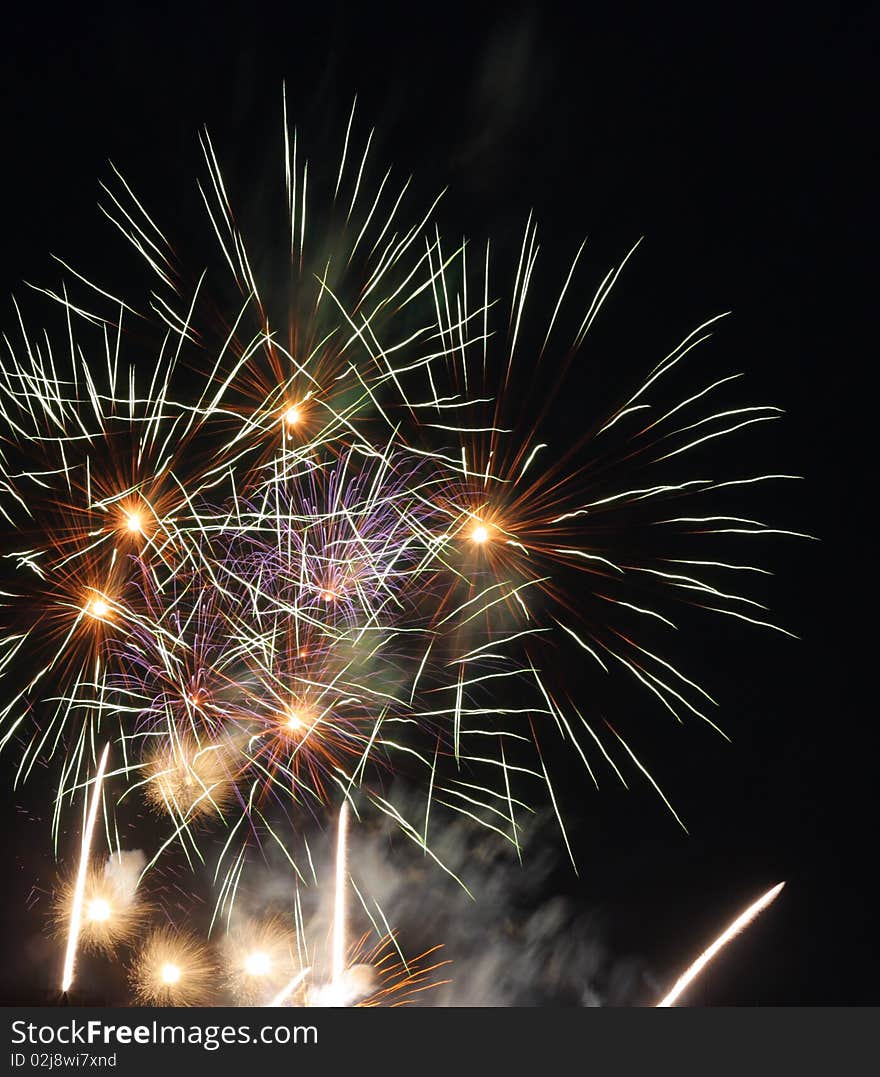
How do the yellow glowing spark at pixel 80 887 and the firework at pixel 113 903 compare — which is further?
the firework at pixel 113 903

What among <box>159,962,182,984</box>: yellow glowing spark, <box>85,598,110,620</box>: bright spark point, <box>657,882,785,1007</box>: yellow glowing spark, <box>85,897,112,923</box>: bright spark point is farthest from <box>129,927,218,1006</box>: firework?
<box>657,882,785,1007</box>: yellow glowing spark

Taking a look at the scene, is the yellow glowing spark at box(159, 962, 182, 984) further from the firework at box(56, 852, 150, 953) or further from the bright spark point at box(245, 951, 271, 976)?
the bright spark point at box(245, 951, 271, 976)

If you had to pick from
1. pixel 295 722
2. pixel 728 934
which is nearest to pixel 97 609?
pixel 295 722

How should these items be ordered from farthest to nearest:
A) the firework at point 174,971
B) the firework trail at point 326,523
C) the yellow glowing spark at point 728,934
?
the firework at point 174,971 → the yellow glowing spark at point 728,934 → the firework trail at point 326,523

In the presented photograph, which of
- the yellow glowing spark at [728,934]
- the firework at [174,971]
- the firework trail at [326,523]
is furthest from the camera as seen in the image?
the firework at [174,971]

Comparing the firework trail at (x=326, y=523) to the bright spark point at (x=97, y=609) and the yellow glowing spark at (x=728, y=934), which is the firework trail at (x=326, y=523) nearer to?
the bright spark point at (x=97, y=609)

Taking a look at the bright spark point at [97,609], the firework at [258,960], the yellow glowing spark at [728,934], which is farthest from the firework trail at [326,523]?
the yellow glowing spark at [728,934]
